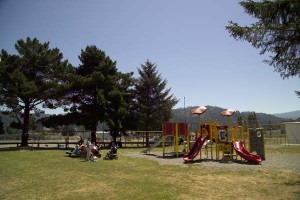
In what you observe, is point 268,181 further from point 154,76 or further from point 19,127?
point 154,76

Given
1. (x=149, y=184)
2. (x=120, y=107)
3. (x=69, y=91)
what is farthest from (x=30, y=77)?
(x=149, y=184)

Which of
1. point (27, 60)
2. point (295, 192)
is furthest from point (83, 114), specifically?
point (295, 192)

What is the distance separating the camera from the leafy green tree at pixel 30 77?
34.0 m

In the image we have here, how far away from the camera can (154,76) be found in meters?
48.5

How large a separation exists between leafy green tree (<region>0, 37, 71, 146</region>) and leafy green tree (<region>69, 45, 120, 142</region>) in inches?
89.2

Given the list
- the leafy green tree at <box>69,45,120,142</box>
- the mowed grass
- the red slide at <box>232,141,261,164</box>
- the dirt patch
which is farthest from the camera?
the leafy green tree at <box>69,45,120,142</box>

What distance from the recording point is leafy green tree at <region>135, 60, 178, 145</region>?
4509 cm

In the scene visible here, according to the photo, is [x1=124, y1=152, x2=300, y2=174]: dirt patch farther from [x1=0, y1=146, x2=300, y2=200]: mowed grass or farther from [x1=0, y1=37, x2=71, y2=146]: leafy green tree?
[x1=0, y1=37, x2=71, y2=146]: leafy green tree

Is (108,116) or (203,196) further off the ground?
(108,116)

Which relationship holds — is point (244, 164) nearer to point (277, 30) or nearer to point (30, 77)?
point (277, 30)

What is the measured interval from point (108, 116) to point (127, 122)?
4546 mm

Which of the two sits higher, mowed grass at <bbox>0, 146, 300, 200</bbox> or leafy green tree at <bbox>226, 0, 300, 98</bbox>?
leafy green tree at <bbox>226, 0, 300, 98</bbox>

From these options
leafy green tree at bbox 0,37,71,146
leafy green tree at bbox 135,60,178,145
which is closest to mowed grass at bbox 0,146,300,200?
leafy green tree at bbox 0,37,71,146

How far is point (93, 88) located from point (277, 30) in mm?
29802
